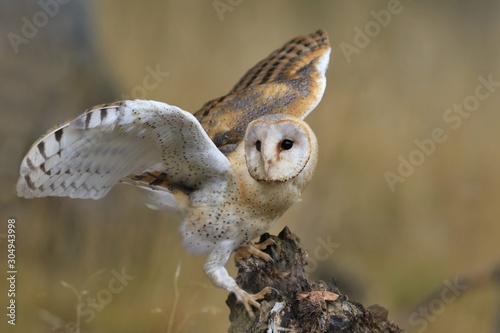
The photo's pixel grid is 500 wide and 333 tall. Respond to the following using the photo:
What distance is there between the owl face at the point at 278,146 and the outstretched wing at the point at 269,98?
20 centimetres

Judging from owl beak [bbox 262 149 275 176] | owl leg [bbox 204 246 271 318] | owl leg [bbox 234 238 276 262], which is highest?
owl beak [bbox 262 149 275 176]

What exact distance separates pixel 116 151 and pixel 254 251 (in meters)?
0.41

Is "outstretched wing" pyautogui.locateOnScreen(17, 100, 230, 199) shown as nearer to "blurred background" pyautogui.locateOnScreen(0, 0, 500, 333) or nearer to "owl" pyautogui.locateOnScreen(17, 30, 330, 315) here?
"owl" pyautogui.locateOnScreen(17, 30, 330, 315)

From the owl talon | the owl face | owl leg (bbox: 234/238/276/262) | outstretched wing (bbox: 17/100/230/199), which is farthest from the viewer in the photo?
owl leg (bbox: 234/238/276/262)

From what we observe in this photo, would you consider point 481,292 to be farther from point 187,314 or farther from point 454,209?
point 187,314

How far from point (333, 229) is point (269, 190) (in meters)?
0.95

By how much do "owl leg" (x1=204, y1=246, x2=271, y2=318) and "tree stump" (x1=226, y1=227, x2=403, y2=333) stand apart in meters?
0.02

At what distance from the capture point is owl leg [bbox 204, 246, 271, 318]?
1.32 meters

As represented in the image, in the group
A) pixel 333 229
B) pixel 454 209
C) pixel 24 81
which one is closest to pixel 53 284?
pixel 24 81

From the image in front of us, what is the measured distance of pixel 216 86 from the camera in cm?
208

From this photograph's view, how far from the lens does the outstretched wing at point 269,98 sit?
151 cm

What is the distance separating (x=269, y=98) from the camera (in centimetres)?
155

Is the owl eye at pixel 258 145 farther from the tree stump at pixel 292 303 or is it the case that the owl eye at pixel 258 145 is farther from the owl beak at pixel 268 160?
the tree stump at pixel 292 303

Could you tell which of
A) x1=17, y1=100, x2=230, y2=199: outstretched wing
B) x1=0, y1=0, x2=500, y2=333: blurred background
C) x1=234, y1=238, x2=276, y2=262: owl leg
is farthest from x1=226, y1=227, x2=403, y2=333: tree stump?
x1=0, y1=0, x2=500, y2=333: blurred background
